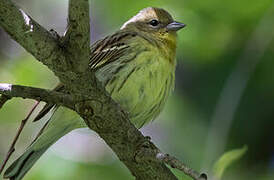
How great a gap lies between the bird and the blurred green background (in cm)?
73

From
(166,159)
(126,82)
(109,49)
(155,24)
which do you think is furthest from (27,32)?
(155,24)

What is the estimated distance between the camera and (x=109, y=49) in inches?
184

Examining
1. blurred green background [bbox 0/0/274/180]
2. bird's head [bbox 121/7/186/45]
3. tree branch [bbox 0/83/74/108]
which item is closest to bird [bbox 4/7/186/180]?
bird's head [bbox 121/7/186/45]

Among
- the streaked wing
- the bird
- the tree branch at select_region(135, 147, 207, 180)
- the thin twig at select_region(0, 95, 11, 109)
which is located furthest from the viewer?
the streaked wing

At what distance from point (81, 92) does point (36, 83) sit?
2.67 meters

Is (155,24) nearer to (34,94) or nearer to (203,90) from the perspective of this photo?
(203,90)

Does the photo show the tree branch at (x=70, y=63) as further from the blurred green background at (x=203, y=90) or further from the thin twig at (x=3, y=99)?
the blurred green background at (x=203, y=90)

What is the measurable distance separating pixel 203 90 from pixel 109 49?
1.77 m

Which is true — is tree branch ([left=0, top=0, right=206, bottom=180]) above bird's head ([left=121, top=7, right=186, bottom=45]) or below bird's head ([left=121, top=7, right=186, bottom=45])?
above

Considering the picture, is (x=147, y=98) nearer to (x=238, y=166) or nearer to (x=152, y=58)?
(x=152, y=58)

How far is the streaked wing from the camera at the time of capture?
4.55m

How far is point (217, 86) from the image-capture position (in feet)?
20.1

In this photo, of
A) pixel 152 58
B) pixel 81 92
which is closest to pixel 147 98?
pixel 152 58

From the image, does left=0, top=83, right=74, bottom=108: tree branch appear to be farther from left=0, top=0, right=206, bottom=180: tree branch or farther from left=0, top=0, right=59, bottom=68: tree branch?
left=0, top=0, right=59, bottom=68: tree branch
